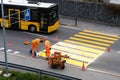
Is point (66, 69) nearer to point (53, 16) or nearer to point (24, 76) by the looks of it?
point (24, 76)

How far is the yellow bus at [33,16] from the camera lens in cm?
3247

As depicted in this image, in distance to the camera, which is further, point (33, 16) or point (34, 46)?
point (33, 16)

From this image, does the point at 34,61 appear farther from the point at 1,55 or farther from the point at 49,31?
the point at 49,31

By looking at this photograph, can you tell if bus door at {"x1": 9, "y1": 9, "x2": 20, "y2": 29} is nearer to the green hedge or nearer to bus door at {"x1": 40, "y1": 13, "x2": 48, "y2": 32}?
bus door at {"x1": 40, "y1": 13, "x2": 48, "y2": 32}

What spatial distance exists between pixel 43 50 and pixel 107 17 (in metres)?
10.1

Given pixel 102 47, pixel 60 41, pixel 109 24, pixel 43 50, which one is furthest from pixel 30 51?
pixel 109 24

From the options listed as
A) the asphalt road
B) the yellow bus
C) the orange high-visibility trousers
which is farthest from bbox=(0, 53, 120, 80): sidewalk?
the yellow bus

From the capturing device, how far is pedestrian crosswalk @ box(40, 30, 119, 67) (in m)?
27.2

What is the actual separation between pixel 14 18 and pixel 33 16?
210 centimetres

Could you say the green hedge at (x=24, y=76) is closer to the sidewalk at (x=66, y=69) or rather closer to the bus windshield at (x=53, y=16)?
the sidewalk at (x=66, y=69)

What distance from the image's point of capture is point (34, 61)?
2642cm

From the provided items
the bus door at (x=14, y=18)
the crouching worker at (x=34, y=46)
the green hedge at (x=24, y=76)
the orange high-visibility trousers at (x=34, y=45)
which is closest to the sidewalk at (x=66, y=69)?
the crouching worker at (x=34, y=46)

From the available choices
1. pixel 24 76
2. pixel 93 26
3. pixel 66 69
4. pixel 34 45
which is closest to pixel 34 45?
pixel 34 45

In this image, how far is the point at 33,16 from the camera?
108 feet
